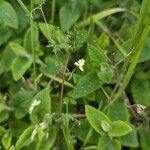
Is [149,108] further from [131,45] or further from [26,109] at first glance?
[26,109]

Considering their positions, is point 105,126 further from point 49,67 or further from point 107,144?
point 49,67

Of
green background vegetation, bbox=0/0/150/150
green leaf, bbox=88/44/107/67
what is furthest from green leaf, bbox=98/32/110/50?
green leaf, bbox=88/44/107/67

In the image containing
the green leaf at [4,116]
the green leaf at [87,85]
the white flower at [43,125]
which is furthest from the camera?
the green leaf at [4,116]

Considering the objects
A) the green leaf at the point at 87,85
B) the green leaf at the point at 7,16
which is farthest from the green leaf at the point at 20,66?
the green leaf at the point at 87,85

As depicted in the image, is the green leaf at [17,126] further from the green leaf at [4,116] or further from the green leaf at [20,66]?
the green leaf at [20,66]

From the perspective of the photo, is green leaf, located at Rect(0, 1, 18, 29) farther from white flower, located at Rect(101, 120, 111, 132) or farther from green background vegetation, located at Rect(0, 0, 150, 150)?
white flower, located at Rect(101, 120, 111, 132)

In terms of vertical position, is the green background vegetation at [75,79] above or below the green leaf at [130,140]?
above

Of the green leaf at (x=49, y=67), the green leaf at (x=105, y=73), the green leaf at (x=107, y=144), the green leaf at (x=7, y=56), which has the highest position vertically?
the green leaf at (x=7, y=56)
